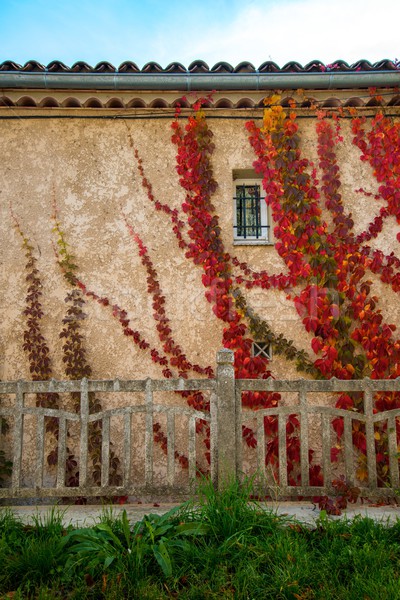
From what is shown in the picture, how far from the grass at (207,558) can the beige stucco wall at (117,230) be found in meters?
2.69

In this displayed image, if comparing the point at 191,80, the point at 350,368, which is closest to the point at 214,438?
the point at 350,368

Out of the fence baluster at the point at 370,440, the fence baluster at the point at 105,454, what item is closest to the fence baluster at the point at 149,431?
the fence baluster at the point at 105,454

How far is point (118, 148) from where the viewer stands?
6836 millimetres

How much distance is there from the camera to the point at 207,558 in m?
3.33

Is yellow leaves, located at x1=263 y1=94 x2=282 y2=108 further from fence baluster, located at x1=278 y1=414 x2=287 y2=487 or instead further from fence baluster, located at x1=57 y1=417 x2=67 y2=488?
fence baluster, located at x1=57 y1=417 x2=67 y2=488

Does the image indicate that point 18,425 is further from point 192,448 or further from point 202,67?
point 202,67

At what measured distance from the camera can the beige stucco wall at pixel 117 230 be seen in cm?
639

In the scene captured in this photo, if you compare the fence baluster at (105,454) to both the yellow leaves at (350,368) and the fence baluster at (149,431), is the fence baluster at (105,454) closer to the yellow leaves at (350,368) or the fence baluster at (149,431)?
the fence baluster at (149,431)

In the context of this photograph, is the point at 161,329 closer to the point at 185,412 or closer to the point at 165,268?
the point at 165,268

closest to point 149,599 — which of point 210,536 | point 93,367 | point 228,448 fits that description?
point 210,536

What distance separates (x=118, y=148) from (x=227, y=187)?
5.27 ft

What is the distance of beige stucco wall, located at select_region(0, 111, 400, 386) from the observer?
639 centimetres

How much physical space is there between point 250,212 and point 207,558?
4763mm

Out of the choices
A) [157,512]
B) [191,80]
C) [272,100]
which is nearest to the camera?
[157,512]
